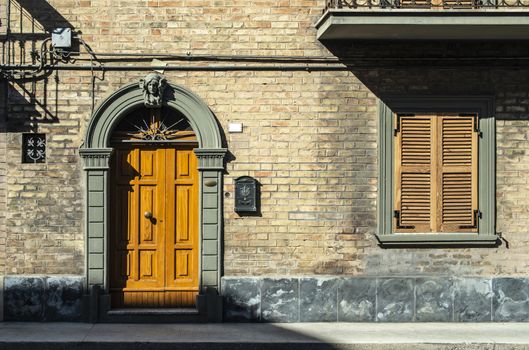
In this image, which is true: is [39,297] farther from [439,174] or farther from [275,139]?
[439,174]

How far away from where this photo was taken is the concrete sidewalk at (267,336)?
9.05 m

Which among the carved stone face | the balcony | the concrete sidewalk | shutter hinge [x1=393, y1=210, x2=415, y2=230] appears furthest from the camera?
shutter hinge [x1=393, y1=210, x2=415, y2=230]

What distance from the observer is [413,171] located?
10.3 meters

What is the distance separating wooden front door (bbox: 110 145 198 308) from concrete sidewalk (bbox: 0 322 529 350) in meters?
0.49

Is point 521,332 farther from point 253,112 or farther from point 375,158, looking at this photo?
point 253,112

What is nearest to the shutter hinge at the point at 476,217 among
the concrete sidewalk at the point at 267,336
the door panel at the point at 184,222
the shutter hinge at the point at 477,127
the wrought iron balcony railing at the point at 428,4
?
the shutter hinge at the point at 477,127

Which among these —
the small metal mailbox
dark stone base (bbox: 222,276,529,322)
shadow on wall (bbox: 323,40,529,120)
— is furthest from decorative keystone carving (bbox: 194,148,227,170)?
shadow on wall (bbox: 323,40,529,120)

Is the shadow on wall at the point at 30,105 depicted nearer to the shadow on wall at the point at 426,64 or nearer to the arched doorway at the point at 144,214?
the arched doorway at the point at 144,214

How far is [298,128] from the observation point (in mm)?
10289

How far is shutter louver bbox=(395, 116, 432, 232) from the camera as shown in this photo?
1034 centimetres

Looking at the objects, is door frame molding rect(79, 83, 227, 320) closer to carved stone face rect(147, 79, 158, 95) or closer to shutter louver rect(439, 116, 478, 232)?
carved stone face rect(147, 79, 158, 95)

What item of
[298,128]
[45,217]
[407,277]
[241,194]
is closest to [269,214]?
[241,194]

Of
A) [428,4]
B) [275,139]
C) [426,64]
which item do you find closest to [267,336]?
[275,139]

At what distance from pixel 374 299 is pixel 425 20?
3.56 m
